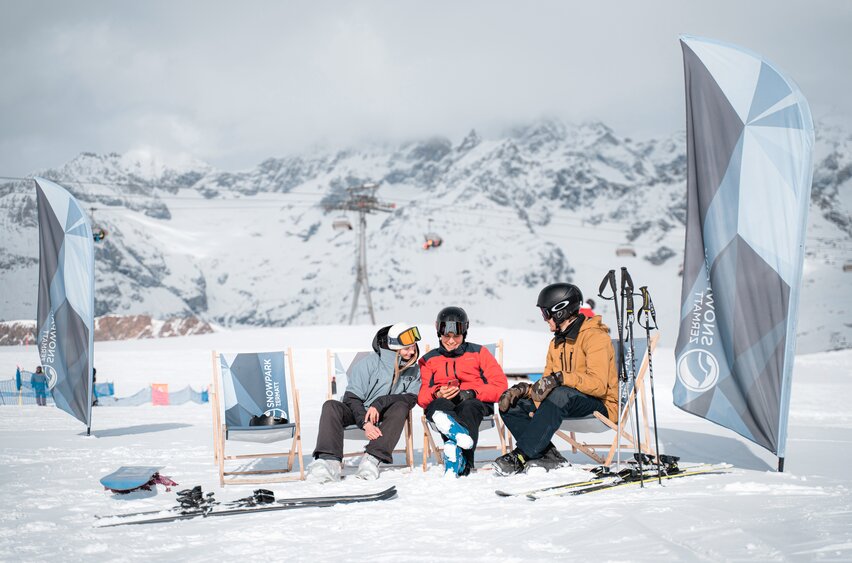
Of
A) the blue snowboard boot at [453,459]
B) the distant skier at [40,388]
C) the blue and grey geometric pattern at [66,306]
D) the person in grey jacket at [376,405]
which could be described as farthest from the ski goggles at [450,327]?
the distant skier at [40,388]

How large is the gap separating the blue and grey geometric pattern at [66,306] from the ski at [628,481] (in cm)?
591

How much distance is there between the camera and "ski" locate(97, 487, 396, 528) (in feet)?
12.3

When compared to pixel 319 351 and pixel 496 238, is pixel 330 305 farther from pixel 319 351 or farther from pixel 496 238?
pixel 319 351

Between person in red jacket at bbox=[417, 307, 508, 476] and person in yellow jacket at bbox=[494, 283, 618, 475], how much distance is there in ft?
0.74

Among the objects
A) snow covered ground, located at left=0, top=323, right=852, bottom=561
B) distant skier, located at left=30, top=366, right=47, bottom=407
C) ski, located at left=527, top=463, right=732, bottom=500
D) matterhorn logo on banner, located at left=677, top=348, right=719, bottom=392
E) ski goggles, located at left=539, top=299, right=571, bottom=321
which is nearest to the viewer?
snow covered ground, located at left=0, top=323, right=852, bottom=561

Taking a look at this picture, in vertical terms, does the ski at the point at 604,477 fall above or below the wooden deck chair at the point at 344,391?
below

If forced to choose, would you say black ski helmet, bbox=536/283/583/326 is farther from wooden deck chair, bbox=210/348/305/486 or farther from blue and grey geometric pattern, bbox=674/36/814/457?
wooden deck chair, bbox=210/348/305/486

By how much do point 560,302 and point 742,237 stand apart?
1366 millimetres

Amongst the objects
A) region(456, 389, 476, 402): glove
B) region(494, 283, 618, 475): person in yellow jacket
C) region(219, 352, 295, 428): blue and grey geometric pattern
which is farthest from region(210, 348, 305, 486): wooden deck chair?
region(494, 283, 618, 475): person in yellow jacket

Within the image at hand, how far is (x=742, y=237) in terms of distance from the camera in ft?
15.4

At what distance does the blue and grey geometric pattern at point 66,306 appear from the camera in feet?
25.7

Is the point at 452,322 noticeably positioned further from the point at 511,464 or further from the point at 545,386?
the point at 511,464

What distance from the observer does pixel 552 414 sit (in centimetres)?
492

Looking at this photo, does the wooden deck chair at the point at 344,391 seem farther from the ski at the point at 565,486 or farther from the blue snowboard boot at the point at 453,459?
the ski at the point at 565,486
